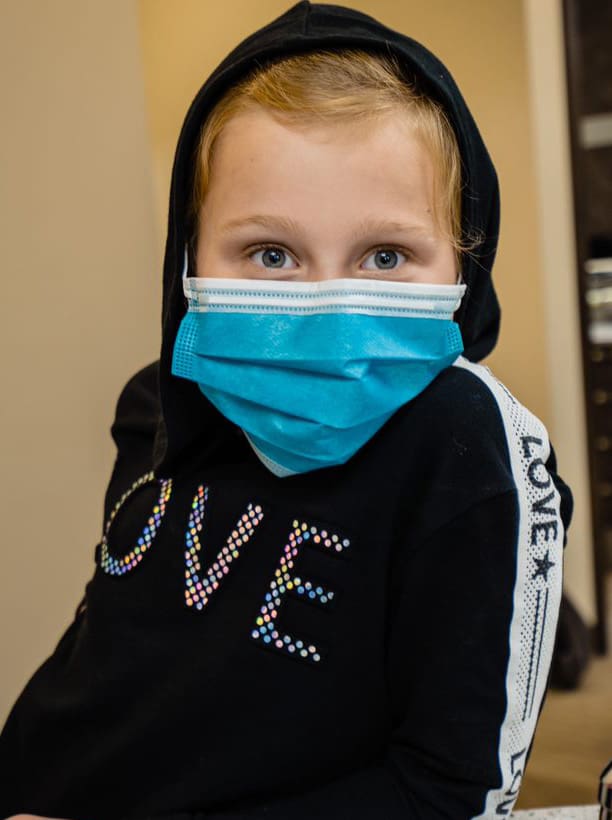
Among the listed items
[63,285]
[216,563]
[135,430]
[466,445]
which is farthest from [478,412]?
[63,285]

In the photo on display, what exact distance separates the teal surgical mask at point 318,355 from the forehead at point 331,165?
6 centimetres

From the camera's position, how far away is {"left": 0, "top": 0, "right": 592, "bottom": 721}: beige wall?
1.33 m

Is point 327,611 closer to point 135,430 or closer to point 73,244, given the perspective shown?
point 135,430

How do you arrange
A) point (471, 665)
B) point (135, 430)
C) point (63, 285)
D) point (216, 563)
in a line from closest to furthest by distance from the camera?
point (471, 665) → point (216, 563) → point (135, 430) → point (63, 285)

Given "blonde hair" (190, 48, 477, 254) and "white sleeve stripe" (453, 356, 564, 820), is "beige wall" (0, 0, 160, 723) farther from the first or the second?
"white sleeve stripe" (453, 356, 564, 820)

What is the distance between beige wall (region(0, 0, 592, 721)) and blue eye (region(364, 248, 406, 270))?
774mm

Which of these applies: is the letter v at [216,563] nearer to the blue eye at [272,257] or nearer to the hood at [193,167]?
the hood at [193,167]

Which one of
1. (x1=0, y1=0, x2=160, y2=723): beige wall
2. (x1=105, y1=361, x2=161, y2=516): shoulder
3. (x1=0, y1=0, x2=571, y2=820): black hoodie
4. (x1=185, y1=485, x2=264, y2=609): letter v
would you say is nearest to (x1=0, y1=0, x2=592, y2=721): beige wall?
(x1=0, y1=0, x2=160, y2=723): beige wall

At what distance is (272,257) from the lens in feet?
2.36

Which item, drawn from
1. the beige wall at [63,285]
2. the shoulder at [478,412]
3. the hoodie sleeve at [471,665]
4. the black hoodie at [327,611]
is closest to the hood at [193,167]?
the black hoodie at [327,611]

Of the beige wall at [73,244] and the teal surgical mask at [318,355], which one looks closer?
the teal surgical mask at [318,355]

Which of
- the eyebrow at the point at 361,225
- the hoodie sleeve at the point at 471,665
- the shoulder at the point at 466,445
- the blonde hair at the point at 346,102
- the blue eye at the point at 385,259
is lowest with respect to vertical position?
the hoodie sleeve at the point at 471,665

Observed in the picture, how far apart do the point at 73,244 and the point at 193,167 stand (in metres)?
0.66

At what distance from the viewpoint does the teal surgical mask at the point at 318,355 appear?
2.25ft
